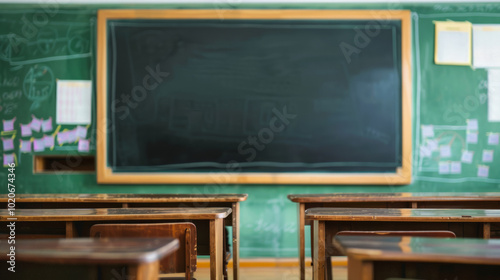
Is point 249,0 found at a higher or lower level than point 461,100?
higher

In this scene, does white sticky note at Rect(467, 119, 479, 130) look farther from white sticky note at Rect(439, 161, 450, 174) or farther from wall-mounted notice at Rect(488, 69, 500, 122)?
white sticky note at Rect(439, 161, 450, 174)

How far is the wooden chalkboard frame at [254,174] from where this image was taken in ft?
12.4

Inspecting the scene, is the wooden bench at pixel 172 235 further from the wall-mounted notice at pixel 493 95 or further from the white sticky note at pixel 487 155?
the wall-mounted notice at pixel 493 95

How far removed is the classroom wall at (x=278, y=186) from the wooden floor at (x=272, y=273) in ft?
0.61

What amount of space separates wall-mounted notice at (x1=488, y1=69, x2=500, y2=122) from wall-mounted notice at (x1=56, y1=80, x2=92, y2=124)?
369 cm

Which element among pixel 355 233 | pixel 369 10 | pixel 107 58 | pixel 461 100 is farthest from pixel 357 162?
pixel 107 58

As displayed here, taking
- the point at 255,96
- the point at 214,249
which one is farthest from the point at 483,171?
Result: the point at 214,249

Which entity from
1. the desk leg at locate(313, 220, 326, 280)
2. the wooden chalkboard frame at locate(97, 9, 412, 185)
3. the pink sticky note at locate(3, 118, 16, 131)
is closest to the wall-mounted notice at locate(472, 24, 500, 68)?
the wooden chalkboard frame at locate(97, 9, 412, 185)

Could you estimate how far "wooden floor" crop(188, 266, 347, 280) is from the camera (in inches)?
132

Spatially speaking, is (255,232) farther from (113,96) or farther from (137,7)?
(137,7)

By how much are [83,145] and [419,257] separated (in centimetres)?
339

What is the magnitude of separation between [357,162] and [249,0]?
179cm

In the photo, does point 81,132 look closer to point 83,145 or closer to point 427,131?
point 83,145

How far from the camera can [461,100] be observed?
3848mm
